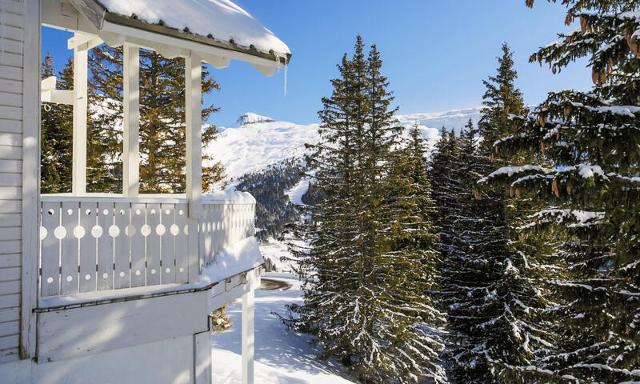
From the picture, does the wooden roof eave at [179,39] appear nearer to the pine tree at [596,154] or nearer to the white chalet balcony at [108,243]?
the white chalet balcony at [108,243]

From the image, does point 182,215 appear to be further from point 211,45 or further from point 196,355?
point 211,45

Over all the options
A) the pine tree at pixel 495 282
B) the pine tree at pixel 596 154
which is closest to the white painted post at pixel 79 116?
the pine tree at pixel 596 154

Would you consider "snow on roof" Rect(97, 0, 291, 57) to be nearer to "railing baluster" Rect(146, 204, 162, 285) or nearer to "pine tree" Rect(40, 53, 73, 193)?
"railing baluster" Rect(146, 204, 162, 285)

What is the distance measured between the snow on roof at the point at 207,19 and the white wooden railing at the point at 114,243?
171cm

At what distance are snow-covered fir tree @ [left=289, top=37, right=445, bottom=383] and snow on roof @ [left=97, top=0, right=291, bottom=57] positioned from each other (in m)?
10.3

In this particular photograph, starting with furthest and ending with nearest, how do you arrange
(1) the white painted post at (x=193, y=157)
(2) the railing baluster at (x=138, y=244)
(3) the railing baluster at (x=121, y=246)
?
(1) the white painted post at (x=193, y=157), (2) the railing baluster at (x=138, y=244), (3) the railing baluster at (x=121, y=246)

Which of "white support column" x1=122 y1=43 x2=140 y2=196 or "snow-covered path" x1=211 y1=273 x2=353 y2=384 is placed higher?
"white support column" x1=122 y1=43 x2=140 y2=196

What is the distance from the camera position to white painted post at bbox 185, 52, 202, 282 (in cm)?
467

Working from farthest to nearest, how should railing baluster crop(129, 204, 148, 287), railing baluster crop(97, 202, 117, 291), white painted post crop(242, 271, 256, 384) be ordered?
white painted post crop(242, 271, 256, 384)
railing baluster crop(129, 204, 148, 287)
railing baluster crop(97, 202, 117, 291)

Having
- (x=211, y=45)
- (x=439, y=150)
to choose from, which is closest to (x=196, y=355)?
(x=211, y=45)

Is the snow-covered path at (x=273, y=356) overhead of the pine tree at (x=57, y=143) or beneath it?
beneath

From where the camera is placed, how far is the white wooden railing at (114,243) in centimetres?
373

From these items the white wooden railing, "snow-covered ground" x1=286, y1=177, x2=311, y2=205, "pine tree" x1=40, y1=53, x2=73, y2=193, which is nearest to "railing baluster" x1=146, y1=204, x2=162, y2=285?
the white wooden railing

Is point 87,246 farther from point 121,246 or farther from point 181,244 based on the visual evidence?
point 181,244
